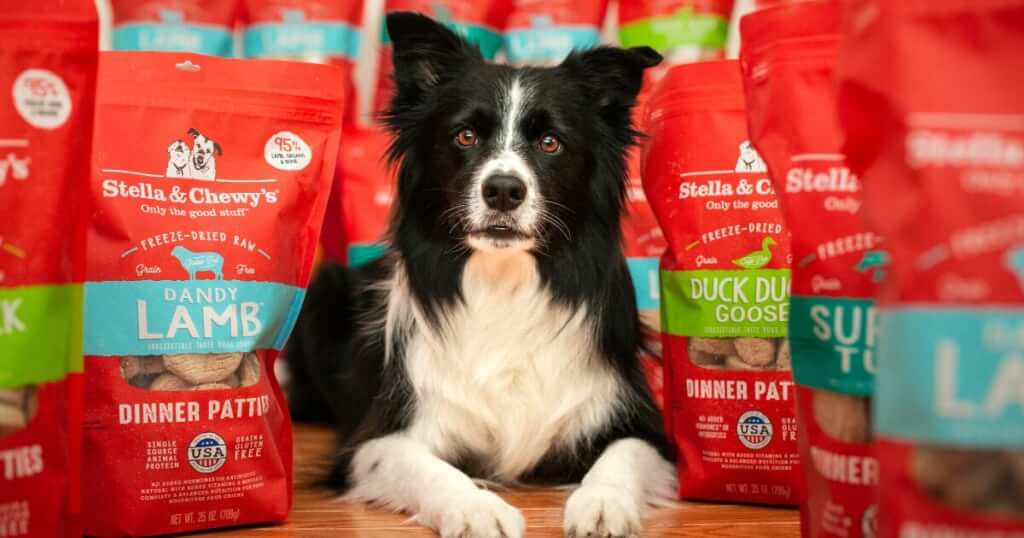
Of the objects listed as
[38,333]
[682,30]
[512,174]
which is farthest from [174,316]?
[682,30]

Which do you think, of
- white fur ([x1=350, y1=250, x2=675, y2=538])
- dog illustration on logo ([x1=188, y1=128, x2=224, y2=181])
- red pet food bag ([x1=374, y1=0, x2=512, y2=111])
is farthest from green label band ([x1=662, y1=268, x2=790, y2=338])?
red pet food bag ([x1=374, y1=0, x2=512, y2=111])

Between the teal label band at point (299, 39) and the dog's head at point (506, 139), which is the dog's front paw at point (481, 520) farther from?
the teal label band at point (299, 39)

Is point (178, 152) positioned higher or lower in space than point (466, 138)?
lower

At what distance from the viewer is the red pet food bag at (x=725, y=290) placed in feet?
5.95

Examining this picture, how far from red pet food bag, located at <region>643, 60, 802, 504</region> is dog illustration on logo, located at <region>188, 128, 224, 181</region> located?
2.84ft

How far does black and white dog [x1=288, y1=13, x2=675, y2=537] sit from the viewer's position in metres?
1.95

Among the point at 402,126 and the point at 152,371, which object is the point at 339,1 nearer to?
the point at 402,126

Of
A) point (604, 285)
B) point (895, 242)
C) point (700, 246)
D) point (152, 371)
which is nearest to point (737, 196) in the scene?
point (700, 246)

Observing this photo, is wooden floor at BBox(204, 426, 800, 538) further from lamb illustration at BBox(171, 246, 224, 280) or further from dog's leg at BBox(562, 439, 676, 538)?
lamb illustration at BBox(171, 246, 224, 280)

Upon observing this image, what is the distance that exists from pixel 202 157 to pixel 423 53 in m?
0.65

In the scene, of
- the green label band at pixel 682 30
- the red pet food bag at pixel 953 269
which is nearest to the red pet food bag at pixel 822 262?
the red pet food bag at pixel 953 269

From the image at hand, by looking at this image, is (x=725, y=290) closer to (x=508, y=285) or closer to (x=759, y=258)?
(x=759, y=258)

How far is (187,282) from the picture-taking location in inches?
62.3

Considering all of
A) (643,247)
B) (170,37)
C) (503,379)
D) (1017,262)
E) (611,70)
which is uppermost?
(170,37)
